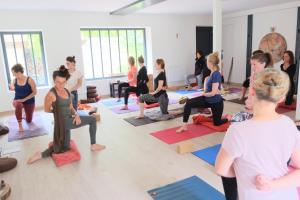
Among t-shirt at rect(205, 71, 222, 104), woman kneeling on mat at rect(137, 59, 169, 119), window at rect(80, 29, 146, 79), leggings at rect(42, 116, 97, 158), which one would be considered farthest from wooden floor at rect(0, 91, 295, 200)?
window at rect(80, 29, 146, 79)

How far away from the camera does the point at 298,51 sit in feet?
22.3

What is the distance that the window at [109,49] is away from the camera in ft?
24.6

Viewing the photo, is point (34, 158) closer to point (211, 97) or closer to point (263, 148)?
point (211, 97)

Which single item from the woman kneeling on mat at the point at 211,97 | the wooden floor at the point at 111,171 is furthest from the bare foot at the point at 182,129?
the wooden floor at the point at 111,171

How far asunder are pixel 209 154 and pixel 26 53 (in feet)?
18.3

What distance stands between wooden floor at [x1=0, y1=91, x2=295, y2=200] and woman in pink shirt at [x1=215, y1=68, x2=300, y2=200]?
4.72 ft

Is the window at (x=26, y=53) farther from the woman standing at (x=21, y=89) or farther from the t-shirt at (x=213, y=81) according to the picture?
the t-shirt at (x=213, y=81)

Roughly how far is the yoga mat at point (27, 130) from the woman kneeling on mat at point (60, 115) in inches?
45.2

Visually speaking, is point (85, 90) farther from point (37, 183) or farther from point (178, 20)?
point (37, 183)

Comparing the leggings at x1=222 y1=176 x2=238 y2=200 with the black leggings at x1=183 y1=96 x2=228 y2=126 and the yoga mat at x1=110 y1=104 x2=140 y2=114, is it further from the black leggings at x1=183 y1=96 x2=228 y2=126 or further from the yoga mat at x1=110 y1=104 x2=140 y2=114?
the yoga mat at x1=110 y1=104 x2=140 y2=114

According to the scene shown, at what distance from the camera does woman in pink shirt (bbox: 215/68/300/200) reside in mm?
1057

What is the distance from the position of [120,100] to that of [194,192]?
4.74 meters

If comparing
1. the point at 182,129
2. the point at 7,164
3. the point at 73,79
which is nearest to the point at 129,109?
the point at 73,79

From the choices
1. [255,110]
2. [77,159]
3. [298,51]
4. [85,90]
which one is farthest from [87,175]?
[298,51]
